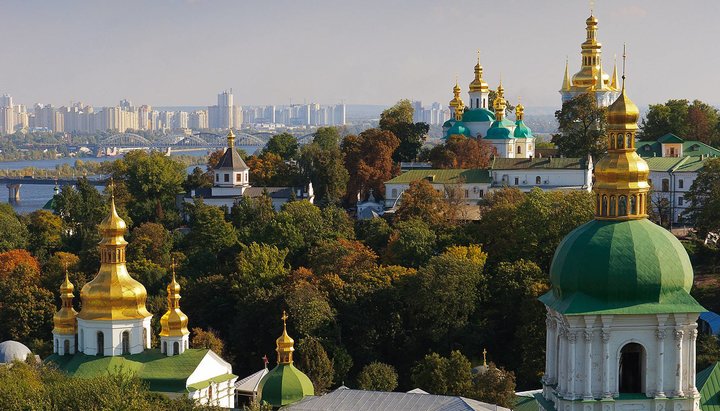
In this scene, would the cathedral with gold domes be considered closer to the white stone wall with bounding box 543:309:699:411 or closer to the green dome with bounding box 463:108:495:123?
the white stone wall with bounding box 543:309:699:411

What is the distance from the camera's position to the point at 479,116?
181 ft

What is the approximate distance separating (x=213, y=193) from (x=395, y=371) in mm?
19391

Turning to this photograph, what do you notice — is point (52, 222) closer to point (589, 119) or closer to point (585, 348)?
point (589, 119)

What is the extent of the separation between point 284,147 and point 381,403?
34.4 meters

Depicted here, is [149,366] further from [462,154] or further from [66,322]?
[462,154]

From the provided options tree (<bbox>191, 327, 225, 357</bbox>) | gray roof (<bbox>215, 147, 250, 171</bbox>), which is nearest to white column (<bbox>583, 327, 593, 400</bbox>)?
tree (<bbox>191, 327, 225, 357</bbox>)

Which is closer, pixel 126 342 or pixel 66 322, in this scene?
pixel 126 342

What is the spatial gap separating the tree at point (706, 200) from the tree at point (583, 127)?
7.39 metres

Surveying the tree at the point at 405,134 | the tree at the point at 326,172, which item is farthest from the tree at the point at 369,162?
the tree at the point at 405,134

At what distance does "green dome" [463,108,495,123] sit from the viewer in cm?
5516

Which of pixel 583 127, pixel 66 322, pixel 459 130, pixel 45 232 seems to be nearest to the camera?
pixel 66 322

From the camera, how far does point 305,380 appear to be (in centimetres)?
2402

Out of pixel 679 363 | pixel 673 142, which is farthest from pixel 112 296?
pixel 673 142

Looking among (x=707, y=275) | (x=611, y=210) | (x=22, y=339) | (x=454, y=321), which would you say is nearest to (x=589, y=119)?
(x=707, y=275)
